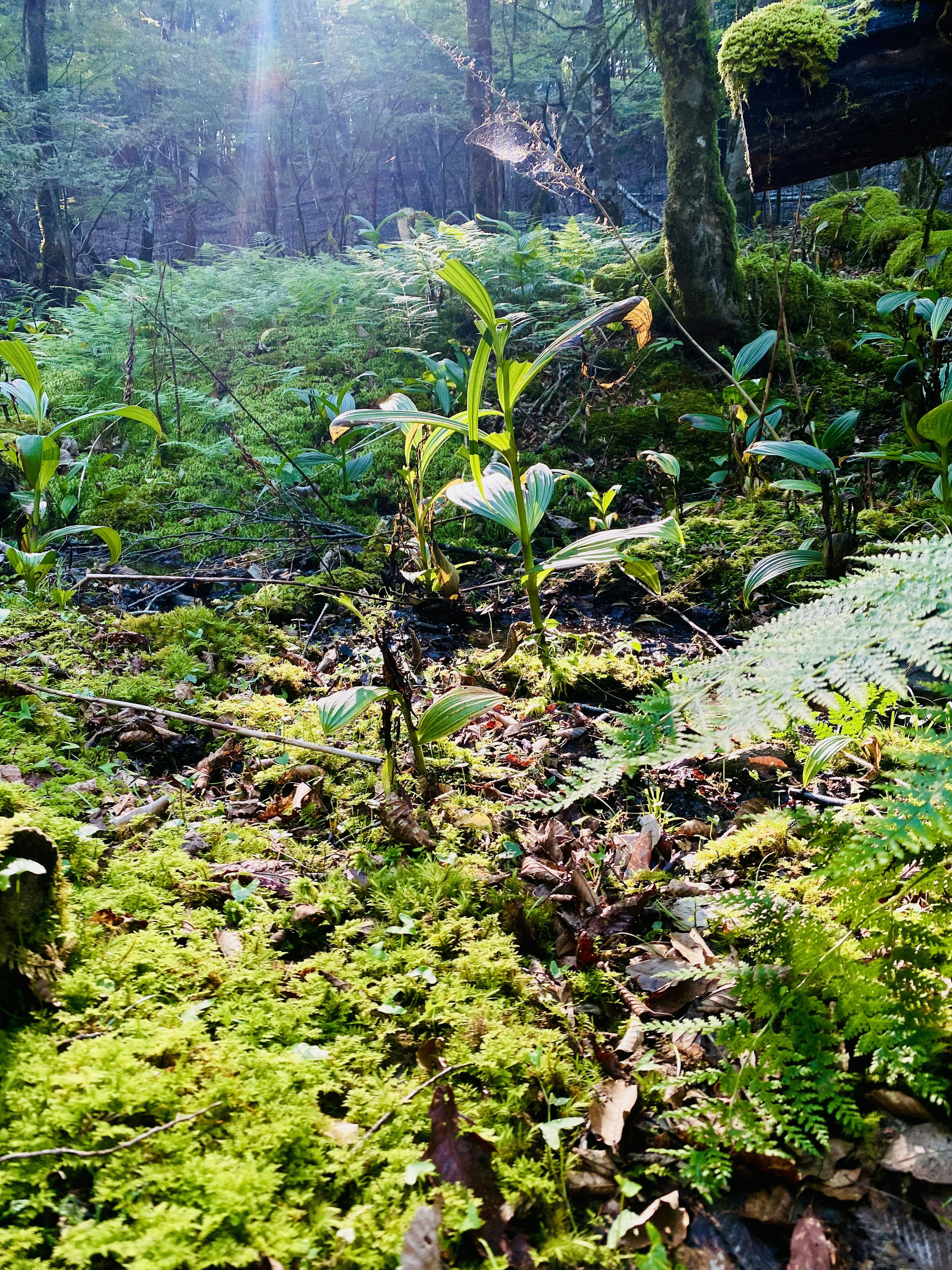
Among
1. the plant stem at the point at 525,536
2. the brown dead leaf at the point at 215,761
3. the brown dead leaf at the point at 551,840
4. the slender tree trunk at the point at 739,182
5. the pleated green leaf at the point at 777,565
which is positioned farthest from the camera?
the slender tree trunk at the point at 739,182

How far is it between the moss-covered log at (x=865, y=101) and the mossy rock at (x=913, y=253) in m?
1.53

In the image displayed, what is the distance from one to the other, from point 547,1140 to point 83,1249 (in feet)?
2.04

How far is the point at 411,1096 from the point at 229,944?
19.1 inches

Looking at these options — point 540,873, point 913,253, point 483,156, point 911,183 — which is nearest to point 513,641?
point 540,873

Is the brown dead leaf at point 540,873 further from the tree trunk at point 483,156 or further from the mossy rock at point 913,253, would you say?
the tree trunk at point 483,156

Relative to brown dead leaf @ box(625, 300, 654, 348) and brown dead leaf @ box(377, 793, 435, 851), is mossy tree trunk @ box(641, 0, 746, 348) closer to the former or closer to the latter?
brown dead leaf @ box(625, 300, 654, 348)

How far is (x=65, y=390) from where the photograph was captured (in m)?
5.93

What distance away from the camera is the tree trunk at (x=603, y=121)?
1284 cm

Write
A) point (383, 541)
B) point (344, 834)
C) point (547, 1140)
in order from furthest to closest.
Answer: point (383, 541), point (344, 834), point (547, 1140)

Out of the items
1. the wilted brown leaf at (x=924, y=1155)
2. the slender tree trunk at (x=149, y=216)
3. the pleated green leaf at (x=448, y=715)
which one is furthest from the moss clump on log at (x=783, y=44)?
the slender tree trunk at (x=149, y=216)

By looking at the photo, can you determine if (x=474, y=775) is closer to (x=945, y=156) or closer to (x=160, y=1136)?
(x=160, y=1136)

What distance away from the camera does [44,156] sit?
15039mm

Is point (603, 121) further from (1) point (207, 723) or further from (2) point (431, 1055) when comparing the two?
(2) point (431, 1055)

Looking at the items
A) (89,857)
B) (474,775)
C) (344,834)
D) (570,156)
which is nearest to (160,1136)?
(89,857)
